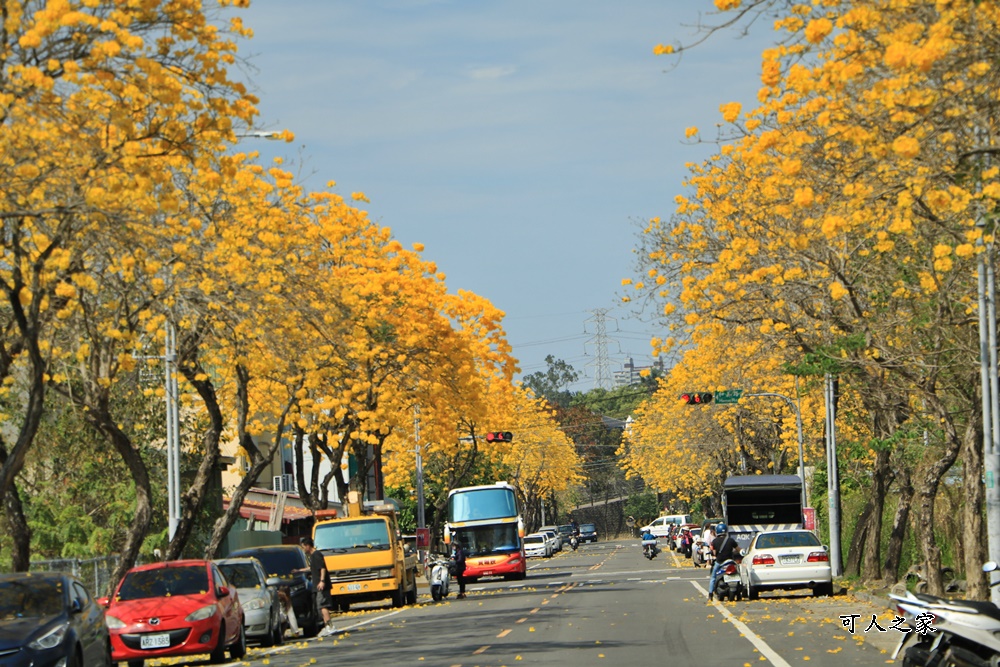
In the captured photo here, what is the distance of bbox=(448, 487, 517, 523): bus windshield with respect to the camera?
50.1 m

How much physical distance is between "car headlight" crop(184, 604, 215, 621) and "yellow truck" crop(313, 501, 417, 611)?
14.2 metres

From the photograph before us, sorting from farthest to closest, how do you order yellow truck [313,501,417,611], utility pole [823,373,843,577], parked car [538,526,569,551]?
parked car [538,526,569,551] → utility pole [823,373,843,577] → yellow truck [313,501,417,611]

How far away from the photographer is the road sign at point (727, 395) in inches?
1640

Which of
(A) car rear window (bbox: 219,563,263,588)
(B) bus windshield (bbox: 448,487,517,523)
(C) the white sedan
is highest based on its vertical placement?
(B) bus windshield (bbox: 448,487,517,523)

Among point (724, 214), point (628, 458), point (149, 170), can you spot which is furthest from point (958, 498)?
point (628, 458)

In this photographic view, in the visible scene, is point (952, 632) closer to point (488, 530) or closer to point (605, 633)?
point (605, 633)

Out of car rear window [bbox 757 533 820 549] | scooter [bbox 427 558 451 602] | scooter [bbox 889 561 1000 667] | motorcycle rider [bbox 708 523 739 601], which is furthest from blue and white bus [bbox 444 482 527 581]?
scooter [bbox 889 561 1000 667]

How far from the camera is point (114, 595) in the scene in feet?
70.7

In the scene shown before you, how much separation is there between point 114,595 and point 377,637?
457cm

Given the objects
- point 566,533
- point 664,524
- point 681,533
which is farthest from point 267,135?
point 664,524

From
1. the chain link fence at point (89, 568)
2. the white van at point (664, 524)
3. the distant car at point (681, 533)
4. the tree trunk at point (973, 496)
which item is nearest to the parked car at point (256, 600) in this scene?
the chain link fence at point (89, 568)

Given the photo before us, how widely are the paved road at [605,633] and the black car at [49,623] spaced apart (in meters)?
3.02

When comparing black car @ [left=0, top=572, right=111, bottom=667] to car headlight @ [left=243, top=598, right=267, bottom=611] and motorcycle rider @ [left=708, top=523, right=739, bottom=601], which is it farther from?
motorcycle rider @ [left=708, top=523, right=739, bottom=601]

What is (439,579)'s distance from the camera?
36.5 m
